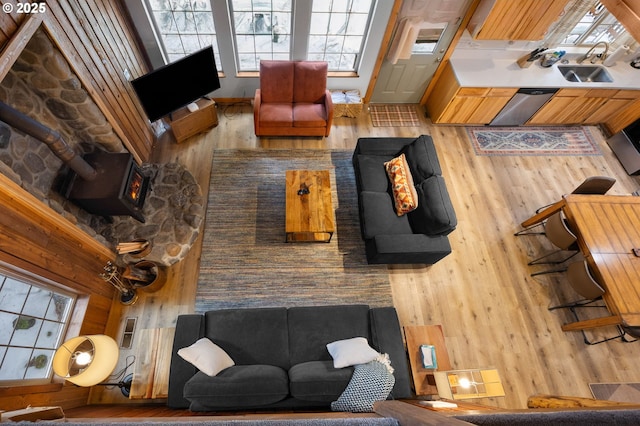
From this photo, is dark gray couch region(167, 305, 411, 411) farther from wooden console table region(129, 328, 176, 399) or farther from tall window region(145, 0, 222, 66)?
tall window region(145, 0, 222, 66)

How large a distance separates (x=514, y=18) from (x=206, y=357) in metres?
5.15

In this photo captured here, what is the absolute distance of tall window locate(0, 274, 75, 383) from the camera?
7.07 feet

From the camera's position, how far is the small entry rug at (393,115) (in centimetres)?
513

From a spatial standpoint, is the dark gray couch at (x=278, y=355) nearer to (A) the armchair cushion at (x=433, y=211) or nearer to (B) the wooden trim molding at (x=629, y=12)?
(A) the armchair cushion at (x=433, y=211)

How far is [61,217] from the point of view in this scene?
2.67 meters

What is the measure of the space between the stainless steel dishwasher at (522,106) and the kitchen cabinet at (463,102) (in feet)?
0.36

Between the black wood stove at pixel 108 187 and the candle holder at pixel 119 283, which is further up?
the black wood stove at pixel 108 187

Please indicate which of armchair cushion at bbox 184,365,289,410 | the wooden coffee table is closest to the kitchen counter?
the wooden coffee table

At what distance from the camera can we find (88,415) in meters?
2.53

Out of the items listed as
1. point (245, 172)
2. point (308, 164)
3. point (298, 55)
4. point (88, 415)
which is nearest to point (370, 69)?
point (298, 55)

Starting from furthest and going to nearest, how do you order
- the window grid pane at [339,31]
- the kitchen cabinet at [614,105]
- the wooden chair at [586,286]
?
the kitchen cabinet at [614,105]
the window grid pane at [339,31]
the wooden chair at [586,286]

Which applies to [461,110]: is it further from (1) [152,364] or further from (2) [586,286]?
(1) [152,364]

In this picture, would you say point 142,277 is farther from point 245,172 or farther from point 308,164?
point 308,164

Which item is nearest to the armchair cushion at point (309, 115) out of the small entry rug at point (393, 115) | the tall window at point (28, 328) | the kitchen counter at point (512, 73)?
the small entry rug at point (393, 115)
